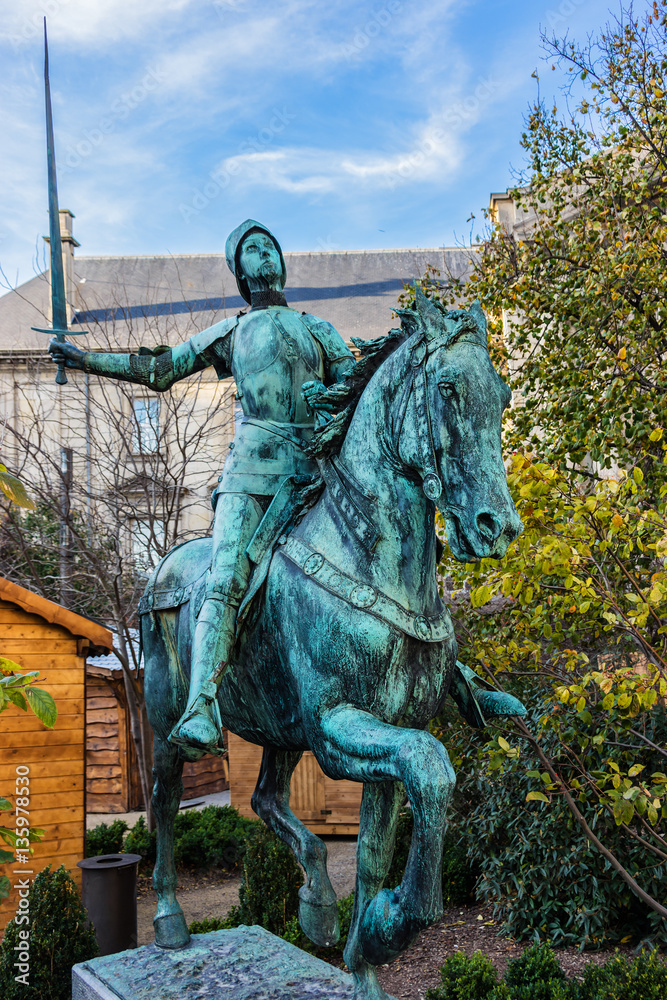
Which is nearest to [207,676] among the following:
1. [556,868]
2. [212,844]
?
[556,868]

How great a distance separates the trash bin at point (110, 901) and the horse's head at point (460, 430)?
19.7 feet

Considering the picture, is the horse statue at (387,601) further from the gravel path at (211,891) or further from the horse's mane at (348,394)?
the gravel path at (211,891)

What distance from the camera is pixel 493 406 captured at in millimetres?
2338

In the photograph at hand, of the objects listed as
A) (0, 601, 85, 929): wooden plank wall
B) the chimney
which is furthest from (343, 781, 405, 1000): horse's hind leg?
the chimney

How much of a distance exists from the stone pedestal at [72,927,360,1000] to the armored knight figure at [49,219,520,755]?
3.86 feet

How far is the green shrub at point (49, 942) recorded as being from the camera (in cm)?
539

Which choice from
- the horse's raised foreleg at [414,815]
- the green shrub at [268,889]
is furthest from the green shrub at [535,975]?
the horse's raised foreleg at [414,815]

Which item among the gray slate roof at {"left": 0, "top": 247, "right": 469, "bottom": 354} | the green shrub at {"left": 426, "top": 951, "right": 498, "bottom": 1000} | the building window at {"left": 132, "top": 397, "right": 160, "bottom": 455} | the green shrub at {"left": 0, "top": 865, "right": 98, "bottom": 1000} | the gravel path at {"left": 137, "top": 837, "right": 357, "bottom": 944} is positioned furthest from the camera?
the gray slate roof at {"left": 0, "top": 247, "right": 469, "bottom": 354}

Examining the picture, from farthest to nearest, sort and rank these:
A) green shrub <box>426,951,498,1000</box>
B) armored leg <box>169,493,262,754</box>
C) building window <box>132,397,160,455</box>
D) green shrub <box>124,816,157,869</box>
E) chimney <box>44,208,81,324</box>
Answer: chimney <box>44,208,81,324</box>, building window <box>132,397,160,455</box>, green shrub <box>124,816,157,869</box>, green shrub <box>426,951,498,1000</box>, armored leg <box>169,493,262,754</box>

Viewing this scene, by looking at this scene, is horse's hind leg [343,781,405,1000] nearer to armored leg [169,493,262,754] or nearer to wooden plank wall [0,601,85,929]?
armored leg [169,493,262,754]

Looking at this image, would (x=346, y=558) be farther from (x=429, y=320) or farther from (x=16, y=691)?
(x=16, y=691)

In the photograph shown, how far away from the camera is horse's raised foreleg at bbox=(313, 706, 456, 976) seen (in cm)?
213

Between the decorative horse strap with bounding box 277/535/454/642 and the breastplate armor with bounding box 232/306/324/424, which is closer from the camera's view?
the decorative horse strap with bounding box 277/535/454/642

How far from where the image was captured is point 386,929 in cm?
221
